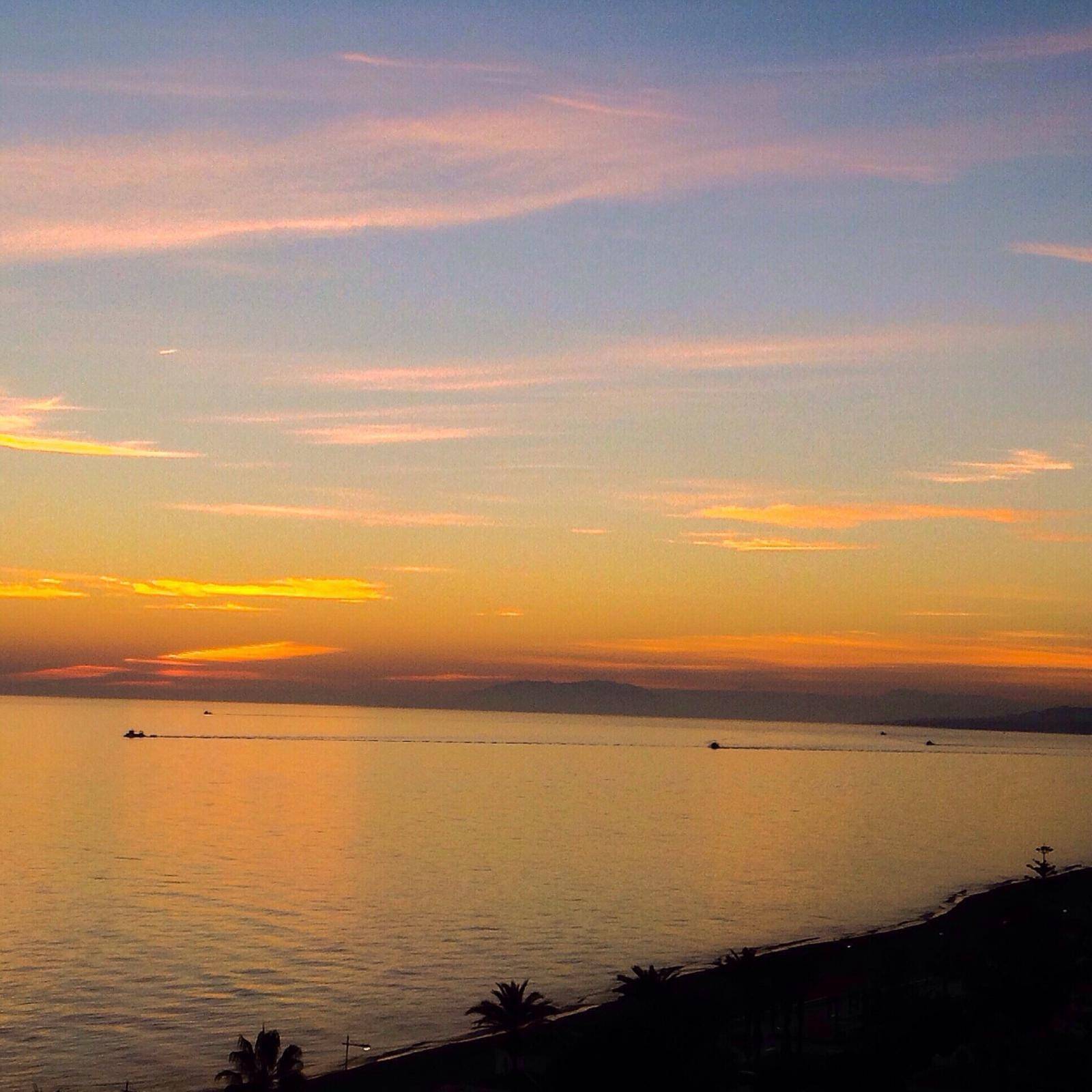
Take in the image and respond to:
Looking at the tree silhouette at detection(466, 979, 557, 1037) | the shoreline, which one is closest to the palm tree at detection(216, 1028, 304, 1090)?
the shoreline

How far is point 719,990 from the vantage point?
59375 millimetres

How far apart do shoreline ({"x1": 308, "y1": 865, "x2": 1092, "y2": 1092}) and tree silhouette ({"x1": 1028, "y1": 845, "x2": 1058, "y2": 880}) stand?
128 centimetres

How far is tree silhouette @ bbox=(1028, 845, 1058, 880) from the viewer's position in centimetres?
8628

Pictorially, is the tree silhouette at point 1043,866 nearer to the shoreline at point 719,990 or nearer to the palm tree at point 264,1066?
the shoreline at point 719,990

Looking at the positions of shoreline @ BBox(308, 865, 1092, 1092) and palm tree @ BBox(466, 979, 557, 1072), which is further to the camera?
shoreline @ BBox(308, 865, 1092, 1092)

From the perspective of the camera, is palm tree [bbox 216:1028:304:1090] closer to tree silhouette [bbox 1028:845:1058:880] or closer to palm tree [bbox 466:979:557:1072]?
palm tree [bbox 466:979:557:1072]

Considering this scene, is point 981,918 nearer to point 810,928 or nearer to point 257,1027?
point 810,928

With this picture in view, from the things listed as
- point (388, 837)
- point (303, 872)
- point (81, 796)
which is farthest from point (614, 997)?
point (81, 796)

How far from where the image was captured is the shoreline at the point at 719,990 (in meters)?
50.8

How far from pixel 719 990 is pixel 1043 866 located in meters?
36.7

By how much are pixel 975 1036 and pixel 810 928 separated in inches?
1764

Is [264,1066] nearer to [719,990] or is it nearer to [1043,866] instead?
[719,990]

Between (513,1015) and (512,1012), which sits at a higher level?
(512,1012)

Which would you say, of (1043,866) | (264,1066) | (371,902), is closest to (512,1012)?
(264,1066)
